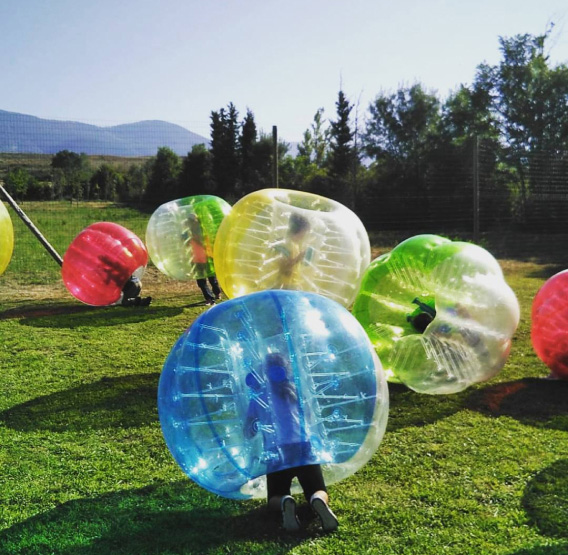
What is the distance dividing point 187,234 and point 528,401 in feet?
15.2

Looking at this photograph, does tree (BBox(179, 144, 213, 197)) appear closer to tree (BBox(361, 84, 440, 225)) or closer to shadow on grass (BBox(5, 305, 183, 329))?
tree (BBox(361, 84, 440, 225))

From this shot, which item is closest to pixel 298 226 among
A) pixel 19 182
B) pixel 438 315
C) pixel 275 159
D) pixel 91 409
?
pixel 438 315

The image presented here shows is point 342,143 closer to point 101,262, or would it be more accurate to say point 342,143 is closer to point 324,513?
point 101,262

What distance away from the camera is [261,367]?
2.52m

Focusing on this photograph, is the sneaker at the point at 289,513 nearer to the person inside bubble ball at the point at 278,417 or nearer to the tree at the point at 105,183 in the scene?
the person inside bubble ball at the point at 278,417

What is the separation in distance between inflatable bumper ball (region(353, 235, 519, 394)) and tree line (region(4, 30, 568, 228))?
6.76 meters

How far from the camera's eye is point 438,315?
4.16 metres

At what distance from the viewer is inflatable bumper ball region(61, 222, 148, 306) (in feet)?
23.6

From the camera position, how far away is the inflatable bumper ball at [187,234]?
757 cm

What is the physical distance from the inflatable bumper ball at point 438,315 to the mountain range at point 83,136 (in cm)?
847

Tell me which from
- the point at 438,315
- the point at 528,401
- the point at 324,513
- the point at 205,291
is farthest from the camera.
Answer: the point at 205,291

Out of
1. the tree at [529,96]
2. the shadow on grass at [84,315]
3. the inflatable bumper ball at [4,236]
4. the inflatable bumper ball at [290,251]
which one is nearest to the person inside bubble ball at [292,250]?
the inflatable bumper ball at [290,251]

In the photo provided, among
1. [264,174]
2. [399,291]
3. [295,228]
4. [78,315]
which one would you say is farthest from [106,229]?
[264,174]

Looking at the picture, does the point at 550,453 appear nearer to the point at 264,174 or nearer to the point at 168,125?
the point at 168,125
